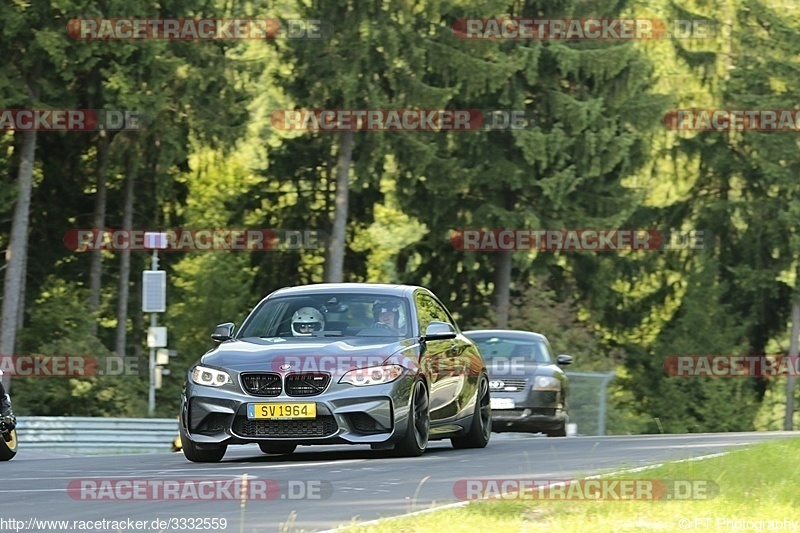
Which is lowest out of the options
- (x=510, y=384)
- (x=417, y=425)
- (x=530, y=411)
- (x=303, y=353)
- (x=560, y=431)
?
(x=560, y=431)

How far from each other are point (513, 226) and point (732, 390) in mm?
12015

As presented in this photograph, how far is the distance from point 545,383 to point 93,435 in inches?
271

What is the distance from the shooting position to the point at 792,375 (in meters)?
56.1

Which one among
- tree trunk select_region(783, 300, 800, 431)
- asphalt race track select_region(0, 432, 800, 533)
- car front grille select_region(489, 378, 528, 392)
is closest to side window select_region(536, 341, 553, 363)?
car front grille select_region(489, 378, 528, 392)

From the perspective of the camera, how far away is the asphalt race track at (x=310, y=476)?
34.2 feet

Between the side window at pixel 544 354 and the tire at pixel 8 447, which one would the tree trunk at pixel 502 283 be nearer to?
the side window at pixel 544 354

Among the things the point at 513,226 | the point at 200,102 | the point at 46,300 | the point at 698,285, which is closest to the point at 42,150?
the point at 46,300

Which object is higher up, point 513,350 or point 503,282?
point 503,282

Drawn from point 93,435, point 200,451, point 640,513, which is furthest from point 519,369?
point 640,513

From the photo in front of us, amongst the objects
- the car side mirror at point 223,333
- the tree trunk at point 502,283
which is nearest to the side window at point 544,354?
the car side mirror at point 223,333

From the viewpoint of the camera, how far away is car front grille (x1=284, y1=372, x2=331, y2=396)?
577 inches

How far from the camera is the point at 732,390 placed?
57.8 m

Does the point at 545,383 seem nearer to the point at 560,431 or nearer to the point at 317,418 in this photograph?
the point at 560,431

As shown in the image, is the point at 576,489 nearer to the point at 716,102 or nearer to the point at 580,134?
the point at 580,134
